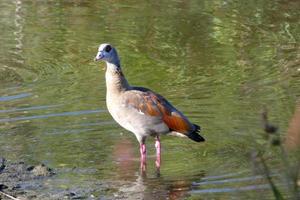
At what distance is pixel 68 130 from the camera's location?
412 inches

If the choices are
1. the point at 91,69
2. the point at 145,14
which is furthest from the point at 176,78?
the point at 145,14

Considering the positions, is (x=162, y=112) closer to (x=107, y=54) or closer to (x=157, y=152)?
(x=157, y=152)

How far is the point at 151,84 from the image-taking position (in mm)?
13031

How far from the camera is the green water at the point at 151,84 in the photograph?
884 centimetres

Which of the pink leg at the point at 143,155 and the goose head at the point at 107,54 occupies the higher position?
the goose head at the point at 107,54

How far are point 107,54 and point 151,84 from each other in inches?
131

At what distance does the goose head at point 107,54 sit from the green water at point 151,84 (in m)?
0.88

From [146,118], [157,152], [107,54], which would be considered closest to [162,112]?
[146,118]

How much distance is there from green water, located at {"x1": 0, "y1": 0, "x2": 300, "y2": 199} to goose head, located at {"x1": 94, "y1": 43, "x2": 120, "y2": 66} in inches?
34.6

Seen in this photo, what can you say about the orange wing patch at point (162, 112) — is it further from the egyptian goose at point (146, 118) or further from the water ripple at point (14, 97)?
the water ripple at point (14, 97)

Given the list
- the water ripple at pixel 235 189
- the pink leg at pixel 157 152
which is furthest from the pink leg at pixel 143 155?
the water ripple at pixel 235 189

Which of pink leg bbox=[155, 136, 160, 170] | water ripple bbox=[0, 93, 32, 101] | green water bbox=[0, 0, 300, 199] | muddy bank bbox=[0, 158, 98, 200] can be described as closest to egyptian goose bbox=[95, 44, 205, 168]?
pink leg bbox=[155, 136, 160, 170]

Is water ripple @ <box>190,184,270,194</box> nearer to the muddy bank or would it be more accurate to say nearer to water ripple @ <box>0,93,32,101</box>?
the muddy bank

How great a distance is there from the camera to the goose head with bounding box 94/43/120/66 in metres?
9.69
